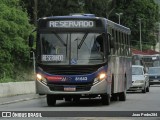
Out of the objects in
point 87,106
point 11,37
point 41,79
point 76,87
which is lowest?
point 87,106

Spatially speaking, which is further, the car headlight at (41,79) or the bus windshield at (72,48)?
the car headlight at (41,79)

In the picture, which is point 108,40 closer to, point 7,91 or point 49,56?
point 49,56

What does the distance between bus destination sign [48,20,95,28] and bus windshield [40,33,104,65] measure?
12.3 inches

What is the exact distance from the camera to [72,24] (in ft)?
71.0

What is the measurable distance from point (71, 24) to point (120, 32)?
4.29 m

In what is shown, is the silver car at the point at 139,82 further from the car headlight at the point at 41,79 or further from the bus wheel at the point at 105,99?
the car headlight at the point at 41,79

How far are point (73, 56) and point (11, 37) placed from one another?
19897 mm

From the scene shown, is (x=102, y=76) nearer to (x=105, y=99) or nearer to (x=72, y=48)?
(x=72, y=48)

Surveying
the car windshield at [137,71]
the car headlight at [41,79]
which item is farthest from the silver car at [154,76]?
the car headlight at [41,79]

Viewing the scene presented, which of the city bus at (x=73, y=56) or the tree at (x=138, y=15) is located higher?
the tree at (x=138, y=15)

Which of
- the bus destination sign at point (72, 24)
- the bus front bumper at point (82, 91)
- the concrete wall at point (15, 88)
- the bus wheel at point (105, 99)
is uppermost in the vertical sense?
the bus destination sign at point (72, 24)

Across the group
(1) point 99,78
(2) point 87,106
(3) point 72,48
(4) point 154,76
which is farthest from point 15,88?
(4) point 154,76

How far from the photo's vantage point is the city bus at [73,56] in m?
21.2

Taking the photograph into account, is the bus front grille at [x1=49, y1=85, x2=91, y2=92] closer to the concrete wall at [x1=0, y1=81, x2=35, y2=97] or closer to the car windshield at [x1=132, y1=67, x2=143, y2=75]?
the concrete wall at [x1=0, y1=81, x2=35, y2=97]
